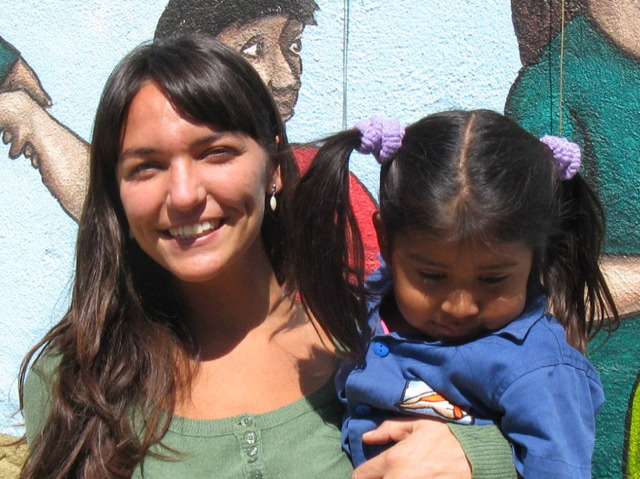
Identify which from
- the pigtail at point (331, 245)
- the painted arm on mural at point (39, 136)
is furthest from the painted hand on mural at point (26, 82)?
the pigtail at point (331, 245)

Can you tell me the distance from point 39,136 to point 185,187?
1747 mm

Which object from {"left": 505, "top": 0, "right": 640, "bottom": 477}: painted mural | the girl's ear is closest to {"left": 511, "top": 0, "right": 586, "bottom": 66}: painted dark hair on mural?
{"left": 505, "top": 0, "right": 640, "bottom": 477}: painted mural

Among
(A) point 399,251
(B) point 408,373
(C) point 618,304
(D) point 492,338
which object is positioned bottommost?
(C) point 618,304

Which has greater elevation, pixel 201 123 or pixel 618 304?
pixel 201 123

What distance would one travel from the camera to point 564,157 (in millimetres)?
1801

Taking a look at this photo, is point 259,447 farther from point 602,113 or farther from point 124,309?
point 602,113

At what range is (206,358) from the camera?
2119 mm

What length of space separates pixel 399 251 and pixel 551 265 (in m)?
0.44

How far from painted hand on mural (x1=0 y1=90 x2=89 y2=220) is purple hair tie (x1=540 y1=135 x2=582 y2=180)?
2137mm

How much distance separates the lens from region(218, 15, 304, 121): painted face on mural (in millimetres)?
2947

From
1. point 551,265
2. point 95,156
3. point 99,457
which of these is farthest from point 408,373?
point 95,156

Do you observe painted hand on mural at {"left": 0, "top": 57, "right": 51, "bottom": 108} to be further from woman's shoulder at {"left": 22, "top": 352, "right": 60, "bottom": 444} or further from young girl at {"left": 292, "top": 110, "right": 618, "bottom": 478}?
young girl at {"left": 292, "top": 110, "right": 618, "bottom": 478}

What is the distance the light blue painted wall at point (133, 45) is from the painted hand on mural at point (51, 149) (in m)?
0.04

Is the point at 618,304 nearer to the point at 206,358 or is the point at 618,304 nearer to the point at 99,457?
the point at 206,358
